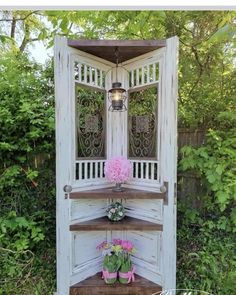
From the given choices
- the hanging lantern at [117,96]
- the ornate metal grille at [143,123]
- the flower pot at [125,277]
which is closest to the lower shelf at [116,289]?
the flower pot at [125,277]

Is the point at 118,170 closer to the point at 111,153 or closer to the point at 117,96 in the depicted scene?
the point at 111,153

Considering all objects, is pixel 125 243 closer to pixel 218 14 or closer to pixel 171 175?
pixel 171 175

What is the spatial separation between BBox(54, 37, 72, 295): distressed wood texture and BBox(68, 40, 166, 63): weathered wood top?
0.14 metres

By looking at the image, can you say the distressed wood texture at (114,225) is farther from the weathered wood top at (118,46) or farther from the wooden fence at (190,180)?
the weathered wood top at (118,46)

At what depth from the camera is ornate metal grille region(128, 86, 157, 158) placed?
2.03 meters

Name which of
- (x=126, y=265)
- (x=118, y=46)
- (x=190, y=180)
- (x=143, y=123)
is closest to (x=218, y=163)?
(x=190, y=180)

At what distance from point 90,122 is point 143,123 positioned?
0.46 meters

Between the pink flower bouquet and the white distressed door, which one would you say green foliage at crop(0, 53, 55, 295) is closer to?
the white distressed door

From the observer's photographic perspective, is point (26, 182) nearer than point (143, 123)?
No

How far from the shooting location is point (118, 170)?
195cm

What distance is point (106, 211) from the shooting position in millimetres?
2170

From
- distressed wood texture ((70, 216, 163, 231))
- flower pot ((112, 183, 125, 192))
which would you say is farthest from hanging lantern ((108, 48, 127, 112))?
distressed wood texture ((70, 216, 163, 231))

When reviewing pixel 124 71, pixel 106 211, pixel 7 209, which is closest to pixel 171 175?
pixel 106 211
